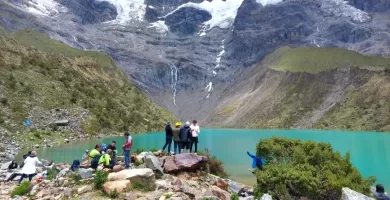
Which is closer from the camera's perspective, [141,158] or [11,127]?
[141,158]

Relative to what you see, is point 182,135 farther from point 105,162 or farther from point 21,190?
point 21,190

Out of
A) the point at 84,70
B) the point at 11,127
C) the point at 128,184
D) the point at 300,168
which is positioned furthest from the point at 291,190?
the point at 84,70

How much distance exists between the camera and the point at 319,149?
21312 mm

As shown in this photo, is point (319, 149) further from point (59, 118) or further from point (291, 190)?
point (59, 118)

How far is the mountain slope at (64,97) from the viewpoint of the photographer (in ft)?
232

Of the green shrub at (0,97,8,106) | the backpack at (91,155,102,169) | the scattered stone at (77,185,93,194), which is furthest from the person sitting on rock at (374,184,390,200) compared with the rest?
the green shrub at (0,97,8,106)

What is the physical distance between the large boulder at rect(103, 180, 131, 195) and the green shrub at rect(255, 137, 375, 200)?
6769mm

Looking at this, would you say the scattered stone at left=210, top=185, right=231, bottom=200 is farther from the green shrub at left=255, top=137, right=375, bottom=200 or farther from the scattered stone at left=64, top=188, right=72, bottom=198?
the scattered stone at left=64, top=188, right=72, bottom=198

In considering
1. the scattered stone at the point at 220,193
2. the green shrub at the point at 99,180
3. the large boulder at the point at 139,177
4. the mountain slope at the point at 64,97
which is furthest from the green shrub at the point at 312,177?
the mountain slope at the point at 64,97

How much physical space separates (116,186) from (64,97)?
70524mm

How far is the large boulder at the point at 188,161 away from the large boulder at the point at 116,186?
16.3ft

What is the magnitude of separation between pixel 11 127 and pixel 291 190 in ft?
167

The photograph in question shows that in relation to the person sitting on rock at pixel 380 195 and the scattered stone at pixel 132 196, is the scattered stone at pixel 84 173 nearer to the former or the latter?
the scattered stone at pixel 132 196

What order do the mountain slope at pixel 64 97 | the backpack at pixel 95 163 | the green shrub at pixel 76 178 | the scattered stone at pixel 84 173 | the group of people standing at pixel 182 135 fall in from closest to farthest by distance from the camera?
the green shrub at pixel 76 178 < the scattered stone at pixel 84 173 < the backpack at pixel 95 163 < the group of people standing at pixel 182 135 < the mountain slope at pixel 64 97
